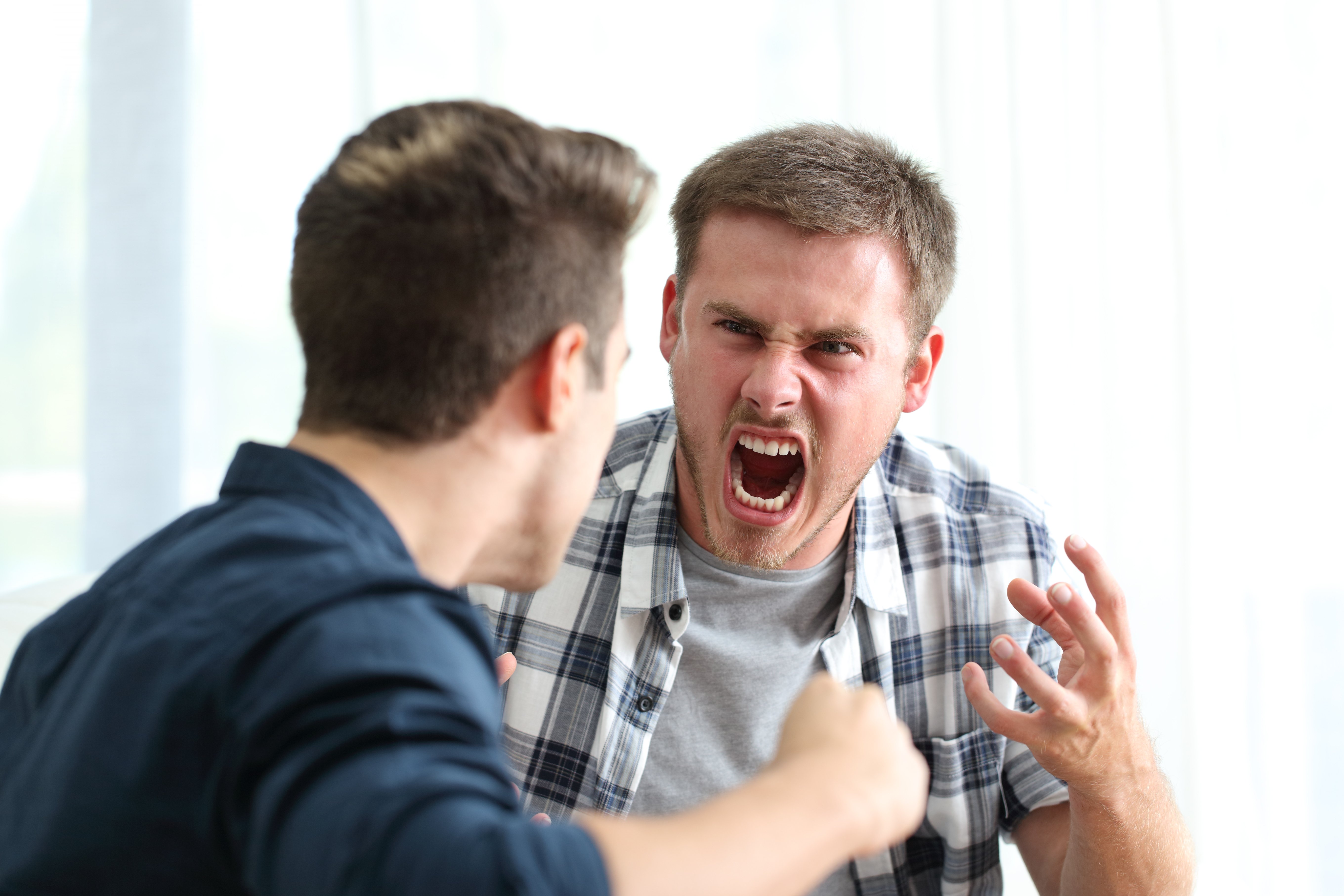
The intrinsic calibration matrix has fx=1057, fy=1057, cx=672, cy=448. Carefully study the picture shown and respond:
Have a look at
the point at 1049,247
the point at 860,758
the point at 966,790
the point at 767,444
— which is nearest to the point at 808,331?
the point at 767,444

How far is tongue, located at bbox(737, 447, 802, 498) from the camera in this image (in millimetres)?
1571

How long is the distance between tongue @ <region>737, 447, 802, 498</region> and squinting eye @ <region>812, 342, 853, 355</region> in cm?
19

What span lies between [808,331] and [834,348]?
0.05m

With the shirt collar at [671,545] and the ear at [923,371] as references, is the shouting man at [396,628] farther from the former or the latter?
the ear at [923,371]

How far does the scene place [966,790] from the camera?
1.45 m

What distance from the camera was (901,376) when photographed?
5.02 ft

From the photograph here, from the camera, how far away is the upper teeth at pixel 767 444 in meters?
1.46

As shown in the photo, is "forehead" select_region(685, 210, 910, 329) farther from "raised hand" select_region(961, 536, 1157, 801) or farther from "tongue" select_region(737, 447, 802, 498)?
"raised hand" select_region(961, 536, 1157, 801)

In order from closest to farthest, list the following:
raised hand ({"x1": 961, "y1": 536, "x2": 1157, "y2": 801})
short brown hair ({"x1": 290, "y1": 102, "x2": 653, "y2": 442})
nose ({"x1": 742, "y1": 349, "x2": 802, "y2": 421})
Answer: short brown hair ({"x1": 290, "y1": 102, "x2": 653, "y2": 442})
raised hand ({"x1": 961, "y1": 536, "x2": 1157, "y2": 801})
nose ({"x1": 742, "y1": 349, "x2": 802, "y2": 421})

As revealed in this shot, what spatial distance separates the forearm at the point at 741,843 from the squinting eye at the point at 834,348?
877 millimetres

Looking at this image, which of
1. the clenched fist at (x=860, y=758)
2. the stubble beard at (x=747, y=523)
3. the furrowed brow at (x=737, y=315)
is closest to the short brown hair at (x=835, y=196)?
the furrowed brow at (x=737, y=315)

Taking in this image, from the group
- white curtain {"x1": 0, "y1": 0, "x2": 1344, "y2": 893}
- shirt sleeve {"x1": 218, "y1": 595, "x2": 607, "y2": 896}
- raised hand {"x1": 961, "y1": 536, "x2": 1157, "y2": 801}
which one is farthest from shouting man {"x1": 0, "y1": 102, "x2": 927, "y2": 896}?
white curtain {"x1": 0, "y1": 0, "x2": 1344, "y2": 893}

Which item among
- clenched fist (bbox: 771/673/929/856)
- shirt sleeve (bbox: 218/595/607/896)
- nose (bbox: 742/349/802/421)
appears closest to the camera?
shirt sleeve (bbox: 218/595/607/896)

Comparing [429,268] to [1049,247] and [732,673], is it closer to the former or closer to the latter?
[732,673]
